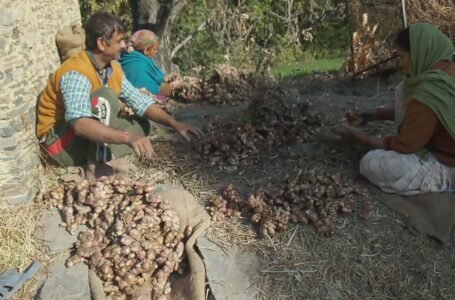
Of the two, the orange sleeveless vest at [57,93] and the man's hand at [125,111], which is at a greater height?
the orange sleeveless vest at [57,93]

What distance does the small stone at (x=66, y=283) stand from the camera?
3.04 metres

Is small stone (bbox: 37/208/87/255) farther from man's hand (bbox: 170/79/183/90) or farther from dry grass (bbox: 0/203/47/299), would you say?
man's hand (bbox: 170/79/183/90)

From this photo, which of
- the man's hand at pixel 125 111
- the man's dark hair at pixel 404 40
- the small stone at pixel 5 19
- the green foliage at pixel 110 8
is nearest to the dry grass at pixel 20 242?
the man's hand at pixel 125 111

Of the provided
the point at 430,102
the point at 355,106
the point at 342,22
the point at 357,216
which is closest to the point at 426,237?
the point at 357,216

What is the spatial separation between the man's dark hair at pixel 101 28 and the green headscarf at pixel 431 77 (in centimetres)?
209

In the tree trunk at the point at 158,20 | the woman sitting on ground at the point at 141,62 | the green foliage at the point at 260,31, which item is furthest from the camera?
the green foliage at the point at 260,31

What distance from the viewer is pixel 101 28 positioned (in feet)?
11.8

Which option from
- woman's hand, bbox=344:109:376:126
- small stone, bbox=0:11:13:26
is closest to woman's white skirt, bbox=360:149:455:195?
woman's hand, bbox=344:109:376:126

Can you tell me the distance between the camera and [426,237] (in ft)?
10.8

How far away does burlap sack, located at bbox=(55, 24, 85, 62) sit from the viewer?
435 centimetres

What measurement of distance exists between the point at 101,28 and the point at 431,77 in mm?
2300

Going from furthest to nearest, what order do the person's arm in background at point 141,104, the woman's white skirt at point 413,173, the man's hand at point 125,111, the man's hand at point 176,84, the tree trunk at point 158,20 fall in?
1. the tree trunk at point 158,20
2. the man's hand at point 176,84
3. the man's hand at point 125,111
4. the person's arm in background at point 141,104
5. the woman's white skirt at point 413,173

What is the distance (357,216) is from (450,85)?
1046 mm

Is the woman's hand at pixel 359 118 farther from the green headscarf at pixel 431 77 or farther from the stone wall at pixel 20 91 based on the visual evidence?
the stone wall at pixel 20 91
